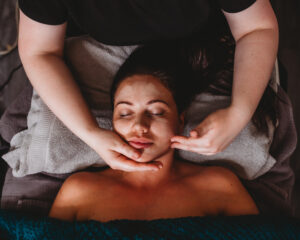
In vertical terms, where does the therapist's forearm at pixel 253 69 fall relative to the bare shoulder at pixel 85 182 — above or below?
above

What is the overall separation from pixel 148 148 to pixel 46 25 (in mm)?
499

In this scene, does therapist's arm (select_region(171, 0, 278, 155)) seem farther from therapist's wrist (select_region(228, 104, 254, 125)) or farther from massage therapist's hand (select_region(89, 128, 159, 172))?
massage therapist's hand (select_region(89, 128, 159, 172))

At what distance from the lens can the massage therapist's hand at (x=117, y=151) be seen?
0.88 metres

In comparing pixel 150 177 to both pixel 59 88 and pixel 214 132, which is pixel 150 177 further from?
pixel 59 88

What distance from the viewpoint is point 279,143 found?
1259 millimetres

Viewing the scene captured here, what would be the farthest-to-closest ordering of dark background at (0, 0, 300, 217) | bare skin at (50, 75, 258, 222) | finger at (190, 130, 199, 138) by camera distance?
1. dark background at (0, 0, 300, 217)
2. bare skin at (50, 75, 258, 222)
3. finger at (190, 130, 199, 138)

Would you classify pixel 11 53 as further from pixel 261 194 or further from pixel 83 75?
pixel 261 194

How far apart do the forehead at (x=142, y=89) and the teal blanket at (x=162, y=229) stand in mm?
406

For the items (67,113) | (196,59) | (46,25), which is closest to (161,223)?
(67,113)

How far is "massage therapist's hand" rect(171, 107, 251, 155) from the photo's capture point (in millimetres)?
863

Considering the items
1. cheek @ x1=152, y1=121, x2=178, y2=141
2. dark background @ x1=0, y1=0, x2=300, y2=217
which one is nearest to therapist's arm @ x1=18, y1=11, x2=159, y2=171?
cheek @ x1=152, y1=121, x2=178, y2=141

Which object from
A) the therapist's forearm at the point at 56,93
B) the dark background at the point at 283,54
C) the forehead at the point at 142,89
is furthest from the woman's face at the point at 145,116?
the dark background at the point at 283,54

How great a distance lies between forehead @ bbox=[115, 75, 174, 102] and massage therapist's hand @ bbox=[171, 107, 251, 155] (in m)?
0.17

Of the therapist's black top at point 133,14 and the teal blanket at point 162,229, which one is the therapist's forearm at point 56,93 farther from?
the teal blanket at point 162,229
